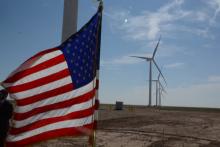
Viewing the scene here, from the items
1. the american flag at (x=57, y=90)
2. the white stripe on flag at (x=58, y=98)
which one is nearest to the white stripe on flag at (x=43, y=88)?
the american flag at (x=57, y=90)

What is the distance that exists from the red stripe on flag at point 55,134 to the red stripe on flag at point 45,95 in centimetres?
54

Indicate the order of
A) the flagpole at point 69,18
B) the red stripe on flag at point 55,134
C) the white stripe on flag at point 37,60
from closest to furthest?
the red stripe on flag at point 55,134 < the white stripe on flag at point 37,60 < the flagpole at point 69,18

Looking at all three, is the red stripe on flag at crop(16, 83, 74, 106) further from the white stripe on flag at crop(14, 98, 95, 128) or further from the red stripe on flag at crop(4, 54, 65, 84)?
the red stripe on flag at crop(4, 54, 65, 84)

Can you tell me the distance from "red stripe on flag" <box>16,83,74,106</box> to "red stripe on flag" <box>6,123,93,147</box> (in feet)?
1.77

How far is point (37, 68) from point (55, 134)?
1.08 metres

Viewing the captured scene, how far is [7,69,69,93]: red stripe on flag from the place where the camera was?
560cm

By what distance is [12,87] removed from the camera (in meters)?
5.58

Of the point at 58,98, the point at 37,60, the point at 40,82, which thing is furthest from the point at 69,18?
the point at 58,98

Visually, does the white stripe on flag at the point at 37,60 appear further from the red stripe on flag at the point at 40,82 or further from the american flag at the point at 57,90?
the red stripe on flag at the point at 40,82

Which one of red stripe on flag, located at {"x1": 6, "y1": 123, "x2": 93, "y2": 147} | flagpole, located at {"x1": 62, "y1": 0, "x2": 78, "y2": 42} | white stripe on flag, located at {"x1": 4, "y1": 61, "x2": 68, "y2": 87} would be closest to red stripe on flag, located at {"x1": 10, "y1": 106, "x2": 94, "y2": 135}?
red stripe on flag, located at {"x1": 6, "y1": 123, "x2": 93, "y2": 147}

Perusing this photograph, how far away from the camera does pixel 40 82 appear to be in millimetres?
5703

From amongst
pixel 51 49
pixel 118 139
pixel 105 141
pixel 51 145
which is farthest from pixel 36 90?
pixel 118 139

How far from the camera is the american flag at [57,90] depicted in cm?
558

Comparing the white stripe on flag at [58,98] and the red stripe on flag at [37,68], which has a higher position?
the red stripe on flag at [37,68]
